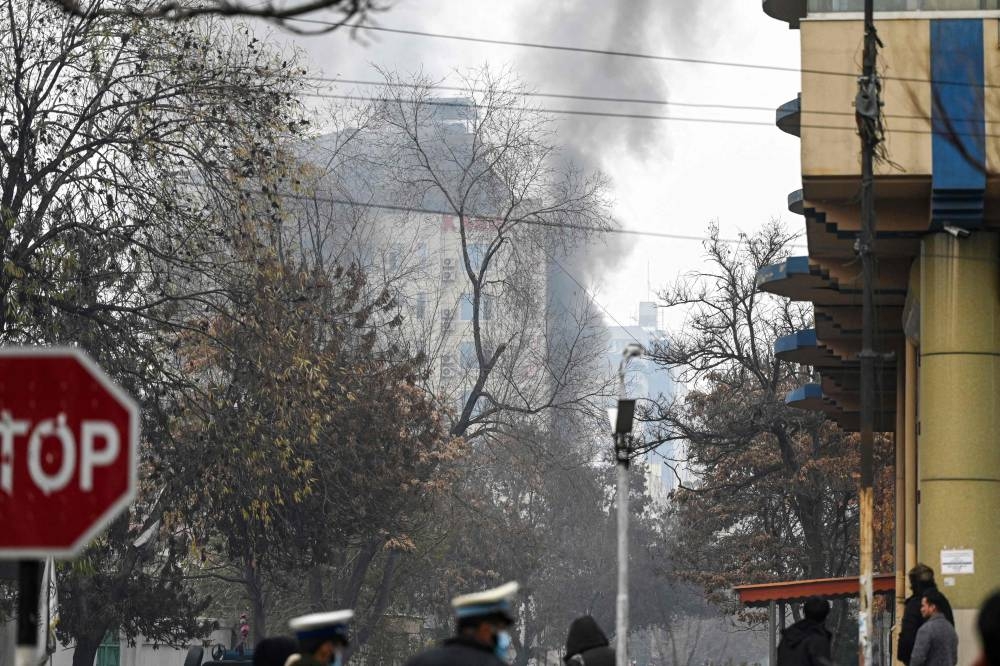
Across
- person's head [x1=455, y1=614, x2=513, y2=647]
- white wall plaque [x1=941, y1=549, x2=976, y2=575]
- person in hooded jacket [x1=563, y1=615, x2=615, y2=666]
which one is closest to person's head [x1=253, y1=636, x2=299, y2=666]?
person in hooded jacket [x1=563, y1=615, x2=615, y2=666]

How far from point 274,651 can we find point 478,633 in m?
3.20

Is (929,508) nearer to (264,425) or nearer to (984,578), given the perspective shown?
(984,578)

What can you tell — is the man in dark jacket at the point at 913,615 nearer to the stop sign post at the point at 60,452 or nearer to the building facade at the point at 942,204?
the building facade at the point at 942,204

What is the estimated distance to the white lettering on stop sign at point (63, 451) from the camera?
4.54 meters

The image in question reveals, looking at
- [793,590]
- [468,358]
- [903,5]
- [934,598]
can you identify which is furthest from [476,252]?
[934,598]

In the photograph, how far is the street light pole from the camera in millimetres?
15844

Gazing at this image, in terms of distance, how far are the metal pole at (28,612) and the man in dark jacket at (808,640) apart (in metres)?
9.14

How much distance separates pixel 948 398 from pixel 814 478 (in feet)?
70.3

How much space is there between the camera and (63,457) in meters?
4.55

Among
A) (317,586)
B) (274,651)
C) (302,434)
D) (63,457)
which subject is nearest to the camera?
(63,457)

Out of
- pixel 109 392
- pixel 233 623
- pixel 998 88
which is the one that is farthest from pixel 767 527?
pixel 109 392

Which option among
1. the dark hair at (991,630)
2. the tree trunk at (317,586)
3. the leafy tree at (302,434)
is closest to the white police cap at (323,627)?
the dark hair at (991,630)

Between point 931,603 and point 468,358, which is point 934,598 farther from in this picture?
point 468,358

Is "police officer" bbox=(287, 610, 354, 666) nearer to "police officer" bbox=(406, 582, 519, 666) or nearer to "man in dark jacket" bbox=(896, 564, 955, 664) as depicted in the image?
"police officer" bbox=(406, 582, 519, 666)
